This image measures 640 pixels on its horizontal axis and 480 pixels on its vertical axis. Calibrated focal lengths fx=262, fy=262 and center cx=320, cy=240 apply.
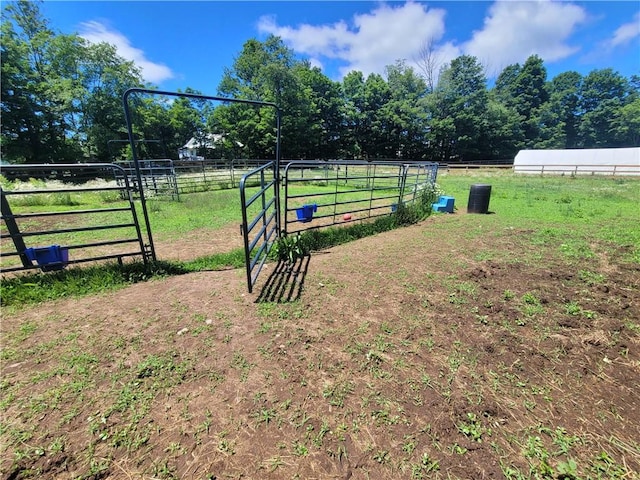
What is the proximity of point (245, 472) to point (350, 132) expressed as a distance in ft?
151

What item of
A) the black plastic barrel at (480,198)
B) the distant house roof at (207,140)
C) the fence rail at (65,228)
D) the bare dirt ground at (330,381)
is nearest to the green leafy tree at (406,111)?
the distant house roof at (207,140)

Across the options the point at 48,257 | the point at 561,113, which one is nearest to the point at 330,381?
the point at 48,257

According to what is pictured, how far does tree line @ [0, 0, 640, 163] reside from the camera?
821 inches

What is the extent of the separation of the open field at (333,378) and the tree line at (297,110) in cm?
2400

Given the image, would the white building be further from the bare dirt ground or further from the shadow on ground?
the shadow on ground

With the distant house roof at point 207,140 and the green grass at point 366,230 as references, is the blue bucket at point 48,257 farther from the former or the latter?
the distant house roof at point 207,140

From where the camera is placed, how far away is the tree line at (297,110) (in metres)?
20.9

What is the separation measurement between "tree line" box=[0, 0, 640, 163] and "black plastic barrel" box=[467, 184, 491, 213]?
2505 cm

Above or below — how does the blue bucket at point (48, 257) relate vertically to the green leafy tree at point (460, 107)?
below

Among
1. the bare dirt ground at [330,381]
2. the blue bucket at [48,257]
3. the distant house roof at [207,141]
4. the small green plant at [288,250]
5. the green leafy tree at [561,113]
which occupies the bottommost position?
the bare dirt ground at [330,381]

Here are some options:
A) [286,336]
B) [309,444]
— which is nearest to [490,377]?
[309,444]

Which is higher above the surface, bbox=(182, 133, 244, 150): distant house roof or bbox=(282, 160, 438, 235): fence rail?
bbox=(182, 133, 244, 150): distant house roof

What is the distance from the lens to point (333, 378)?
226 cm

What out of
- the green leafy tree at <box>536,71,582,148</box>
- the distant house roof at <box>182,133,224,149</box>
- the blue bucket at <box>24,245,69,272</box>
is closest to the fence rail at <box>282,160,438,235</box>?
the blue bucket at <box>24,245,69,272</box>
